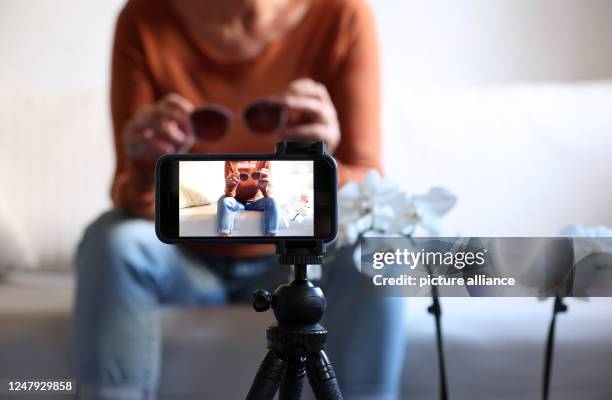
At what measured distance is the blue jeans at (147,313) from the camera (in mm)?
987

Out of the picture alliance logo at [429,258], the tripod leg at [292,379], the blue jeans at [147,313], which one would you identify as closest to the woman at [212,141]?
the blue jeans at [147,313]

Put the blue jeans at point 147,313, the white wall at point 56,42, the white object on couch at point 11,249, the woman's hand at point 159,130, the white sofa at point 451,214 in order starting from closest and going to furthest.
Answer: the blue jeans at point 147,313 → the white sofa at point 451,214 → the woman's hand at point 159,130 → the white object on couch at point 11,249 → the white wall at point 56,42

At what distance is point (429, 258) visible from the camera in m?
0.83

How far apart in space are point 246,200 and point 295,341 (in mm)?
114

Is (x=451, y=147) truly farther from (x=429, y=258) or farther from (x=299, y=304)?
(x=299, y=304)

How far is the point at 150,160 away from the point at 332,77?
36 centimetres

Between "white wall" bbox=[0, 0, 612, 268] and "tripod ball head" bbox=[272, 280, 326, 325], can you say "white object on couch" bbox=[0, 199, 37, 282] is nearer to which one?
"white wall" bbox=[0, 0, 612, 268]

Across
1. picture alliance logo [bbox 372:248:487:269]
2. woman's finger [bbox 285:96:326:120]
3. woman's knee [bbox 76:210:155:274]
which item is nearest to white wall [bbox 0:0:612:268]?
woman's finger [bbox 285:96:326:120]

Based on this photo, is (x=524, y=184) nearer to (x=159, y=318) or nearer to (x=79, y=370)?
(x=159, y=318)

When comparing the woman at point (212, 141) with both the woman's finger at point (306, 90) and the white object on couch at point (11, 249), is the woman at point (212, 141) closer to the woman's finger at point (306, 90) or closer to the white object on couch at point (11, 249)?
the woman's finger at point (306, 90)

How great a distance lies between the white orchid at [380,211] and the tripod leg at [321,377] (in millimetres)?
308

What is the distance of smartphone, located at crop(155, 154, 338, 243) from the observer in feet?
1.82

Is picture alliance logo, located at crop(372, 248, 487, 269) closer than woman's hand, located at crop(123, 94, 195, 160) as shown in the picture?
Yes

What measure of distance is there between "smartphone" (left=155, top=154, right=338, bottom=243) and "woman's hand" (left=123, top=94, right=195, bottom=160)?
2.23 ft
